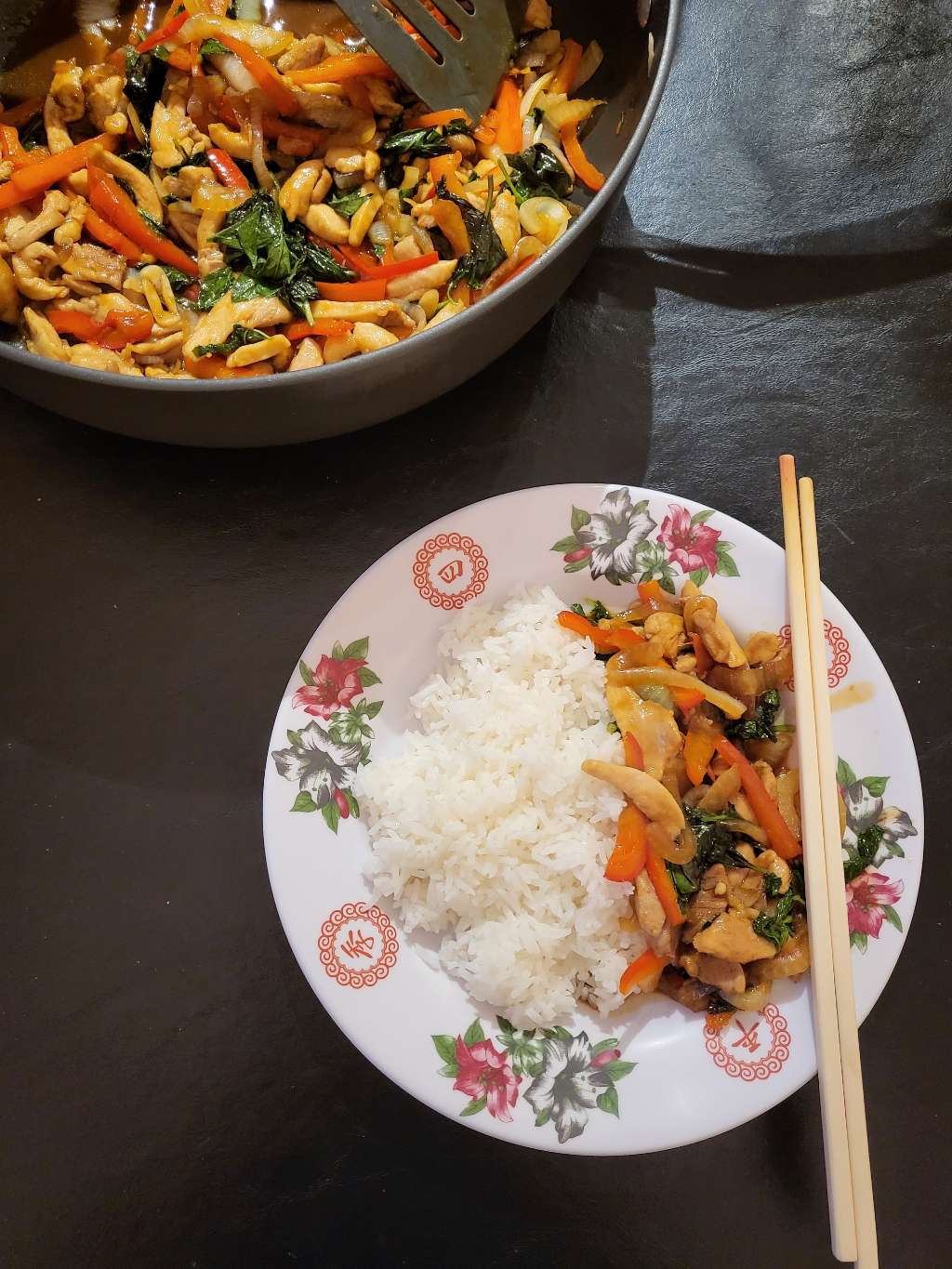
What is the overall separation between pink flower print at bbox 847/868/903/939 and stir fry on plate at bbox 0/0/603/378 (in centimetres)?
123

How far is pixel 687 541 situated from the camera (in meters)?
1.76

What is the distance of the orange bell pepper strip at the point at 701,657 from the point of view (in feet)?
5.67

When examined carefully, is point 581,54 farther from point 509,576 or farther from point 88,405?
point 88,405

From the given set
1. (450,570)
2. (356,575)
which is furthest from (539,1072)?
(356,575)

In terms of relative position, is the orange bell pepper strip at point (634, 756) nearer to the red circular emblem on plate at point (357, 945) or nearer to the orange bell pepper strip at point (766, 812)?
the orange bell pepper strip at point (766, 812)

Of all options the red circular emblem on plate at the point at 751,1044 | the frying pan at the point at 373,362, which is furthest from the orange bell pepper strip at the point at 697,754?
the frying pan at the point at 373,362

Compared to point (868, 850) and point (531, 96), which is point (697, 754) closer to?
point (868, 850)

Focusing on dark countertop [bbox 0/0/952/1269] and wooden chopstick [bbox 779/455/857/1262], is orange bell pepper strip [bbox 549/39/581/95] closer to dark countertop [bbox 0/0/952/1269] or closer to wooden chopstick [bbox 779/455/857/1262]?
dark countertop [bbox 0/0/952/1269]

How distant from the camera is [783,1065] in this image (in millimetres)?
1581

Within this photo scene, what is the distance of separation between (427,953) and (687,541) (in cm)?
88

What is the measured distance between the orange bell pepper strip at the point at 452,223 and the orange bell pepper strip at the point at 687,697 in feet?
2.88

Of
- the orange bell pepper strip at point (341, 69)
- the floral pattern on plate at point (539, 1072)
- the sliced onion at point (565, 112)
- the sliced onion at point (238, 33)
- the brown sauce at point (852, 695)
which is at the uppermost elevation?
the sliced onion at point (238, 33)

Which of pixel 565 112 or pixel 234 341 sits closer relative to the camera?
pixel 234 341

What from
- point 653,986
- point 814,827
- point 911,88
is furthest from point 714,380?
point 653,986
